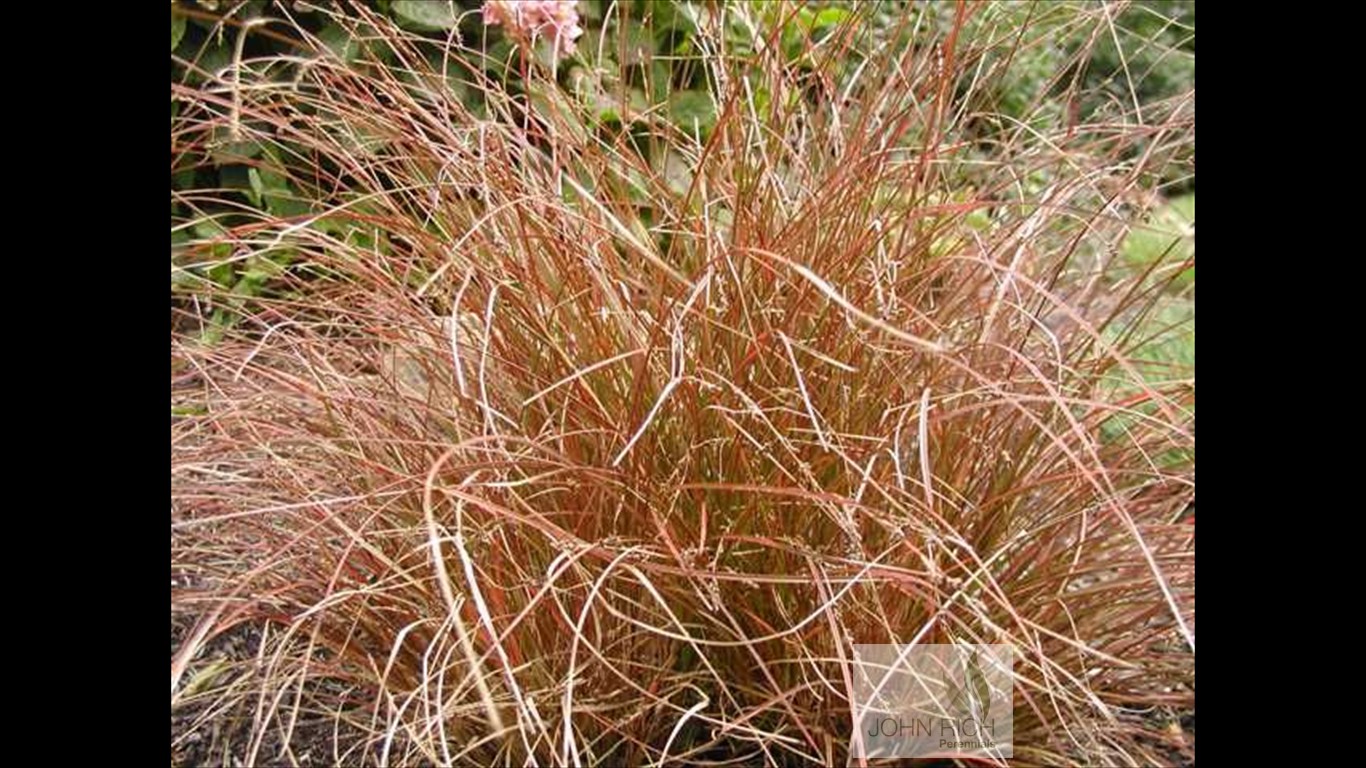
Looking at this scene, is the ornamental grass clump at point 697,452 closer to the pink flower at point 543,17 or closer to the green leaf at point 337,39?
the pink flower at point 543,17

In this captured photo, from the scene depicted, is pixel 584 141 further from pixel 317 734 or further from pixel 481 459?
pixel 317 734

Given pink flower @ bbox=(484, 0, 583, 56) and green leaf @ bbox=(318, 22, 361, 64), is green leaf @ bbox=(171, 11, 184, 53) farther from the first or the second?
pink flower @ bbox=(484, 0, 583, 56)

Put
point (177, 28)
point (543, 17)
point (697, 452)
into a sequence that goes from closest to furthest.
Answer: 1. point (697, 452)
2. point (543, 17)
3. point (177, 28)

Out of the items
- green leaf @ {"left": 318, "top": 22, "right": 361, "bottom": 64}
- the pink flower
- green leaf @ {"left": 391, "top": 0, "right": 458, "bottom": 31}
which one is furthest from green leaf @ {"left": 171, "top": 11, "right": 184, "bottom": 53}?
the pink flower

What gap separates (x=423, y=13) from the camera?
340 cm

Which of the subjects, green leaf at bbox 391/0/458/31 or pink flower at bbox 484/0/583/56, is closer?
pink flower at bbox 484/0/583/56

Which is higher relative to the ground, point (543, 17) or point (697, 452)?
point (543, 17)

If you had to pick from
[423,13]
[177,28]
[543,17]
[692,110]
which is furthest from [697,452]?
[177,28]

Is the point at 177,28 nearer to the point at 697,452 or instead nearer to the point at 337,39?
the point at 337,39

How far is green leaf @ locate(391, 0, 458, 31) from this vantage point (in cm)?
335

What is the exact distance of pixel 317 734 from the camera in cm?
234

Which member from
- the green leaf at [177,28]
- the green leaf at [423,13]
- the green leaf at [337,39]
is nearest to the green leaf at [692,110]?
the green leaf at [423,13]

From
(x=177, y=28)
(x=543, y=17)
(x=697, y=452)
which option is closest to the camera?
(x=697, y=452)
